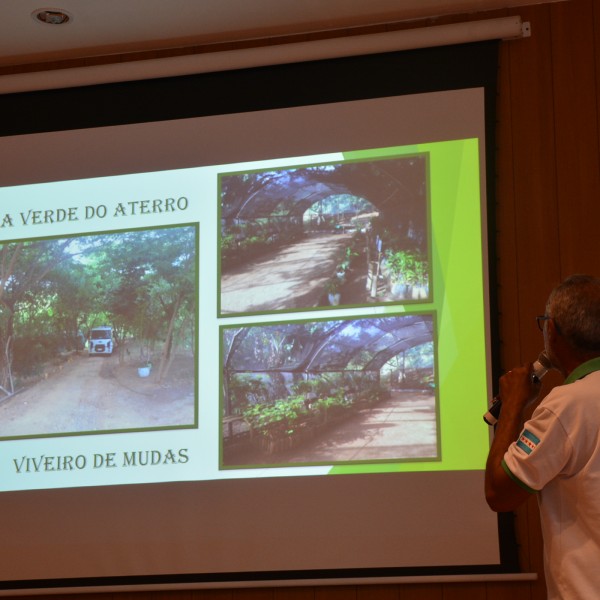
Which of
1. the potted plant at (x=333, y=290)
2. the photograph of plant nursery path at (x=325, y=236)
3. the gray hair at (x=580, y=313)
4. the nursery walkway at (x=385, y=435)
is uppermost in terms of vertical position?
the photograph of plant nursery path at (x=325, y=236)

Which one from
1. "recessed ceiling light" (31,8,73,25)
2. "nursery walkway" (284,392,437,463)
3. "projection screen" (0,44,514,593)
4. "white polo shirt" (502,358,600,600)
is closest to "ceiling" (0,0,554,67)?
"recessed ceiling light" (31,8,73,25)

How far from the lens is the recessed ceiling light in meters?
3.49

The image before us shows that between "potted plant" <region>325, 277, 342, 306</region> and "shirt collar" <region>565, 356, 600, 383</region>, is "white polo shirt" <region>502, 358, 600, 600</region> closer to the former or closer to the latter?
"shirt collar" <region>565, 356, 600, 383</region>

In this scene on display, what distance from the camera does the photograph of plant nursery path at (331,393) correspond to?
3.16 meters

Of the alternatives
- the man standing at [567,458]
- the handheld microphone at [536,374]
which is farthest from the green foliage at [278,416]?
the man standing at [567,458]

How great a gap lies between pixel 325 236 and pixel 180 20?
3.64ft

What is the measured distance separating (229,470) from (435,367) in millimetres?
870

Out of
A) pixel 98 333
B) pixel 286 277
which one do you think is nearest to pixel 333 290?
pixel 286 277

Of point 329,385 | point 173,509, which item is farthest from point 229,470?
point 329,385

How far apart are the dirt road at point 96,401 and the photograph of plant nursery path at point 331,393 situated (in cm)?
22

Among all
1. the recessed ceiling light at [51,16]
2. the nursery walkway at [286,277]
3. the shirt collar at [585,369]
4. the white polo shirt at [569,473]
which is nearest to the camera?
the white polo shirt at [569,473]

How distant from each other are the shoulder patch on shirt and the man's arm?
7 cm

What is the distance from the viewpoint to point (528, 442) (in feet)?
5.95

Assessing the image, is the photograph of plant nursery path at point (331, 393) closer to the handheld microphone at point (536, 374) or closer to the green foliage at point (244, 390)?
the green foliage at point (244, 390)
